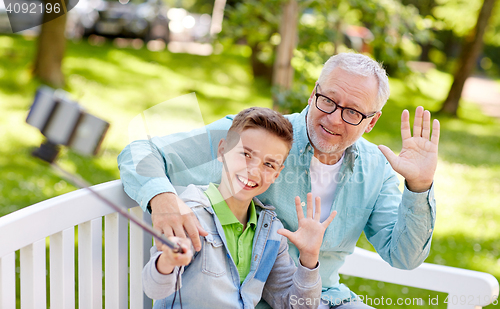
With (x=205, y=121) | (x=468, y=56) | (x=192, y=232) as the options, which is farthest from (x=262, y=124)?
(x=468, y=56)

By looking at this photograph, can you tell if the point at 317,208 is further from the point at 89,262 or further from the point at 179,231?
the point at 89,262

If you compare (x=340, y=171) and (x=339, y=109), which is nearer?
(x=339, y=109)

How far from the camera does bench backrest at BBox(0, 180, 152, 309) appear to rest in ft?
4.87

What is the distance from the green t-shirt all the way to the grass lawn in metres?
0.41

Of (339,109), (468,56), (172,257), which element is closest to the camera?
(172,257)

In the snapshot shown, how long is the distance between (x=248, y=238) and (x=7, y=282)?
0.81 meters

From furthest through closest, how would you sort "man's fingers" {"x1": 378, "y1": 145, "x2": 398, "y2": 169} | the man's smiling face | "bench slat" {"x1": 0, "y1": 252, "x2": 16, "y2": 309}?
the man's smiling face, "man's fingers" {"x1": 378, "y1": 145, "x2": 398, "y2": 169}, "bench slat" {"x1": 0, "y1": 252, "x2": 16, "y2": 309}

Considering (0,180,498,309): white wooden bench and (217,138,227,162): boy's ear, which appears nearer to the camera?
(0,180,498,309): white wooden bench

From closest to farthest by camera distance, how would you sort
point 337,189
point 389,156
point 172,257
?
point 172,257 < point 389,156 < point 337,189

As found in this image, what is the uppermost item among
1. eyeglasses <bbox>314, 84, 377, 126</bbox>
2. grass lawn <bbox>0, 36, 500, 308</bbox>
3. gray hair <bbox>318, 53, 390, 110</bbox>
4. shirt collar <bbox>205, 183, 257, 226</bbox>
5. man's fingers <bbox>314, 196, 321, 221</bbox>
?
gray hair <bbox>318, 53, 390, 110</bbox>

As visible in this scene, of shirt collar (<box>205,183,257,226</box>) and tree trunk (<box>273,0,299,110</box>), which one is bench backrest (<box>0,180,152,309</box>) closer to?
shirt collar (<box>205,183,257,226</box>)

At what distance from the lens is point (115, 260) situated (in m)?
1.86

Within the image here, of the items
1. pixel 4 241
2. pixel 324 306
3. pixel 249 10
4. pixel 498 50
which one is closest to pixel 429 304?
pixel 324 306

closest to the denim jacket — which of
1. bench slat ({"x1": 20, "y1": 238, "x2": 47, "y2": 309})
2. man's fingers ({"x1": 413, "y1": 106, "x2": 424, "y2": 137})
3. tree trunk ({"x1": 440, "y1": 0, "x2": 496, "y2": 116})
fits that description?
bench slat ({"x1": 20, "y1": 238, "x2": 47, "y2": 309})
